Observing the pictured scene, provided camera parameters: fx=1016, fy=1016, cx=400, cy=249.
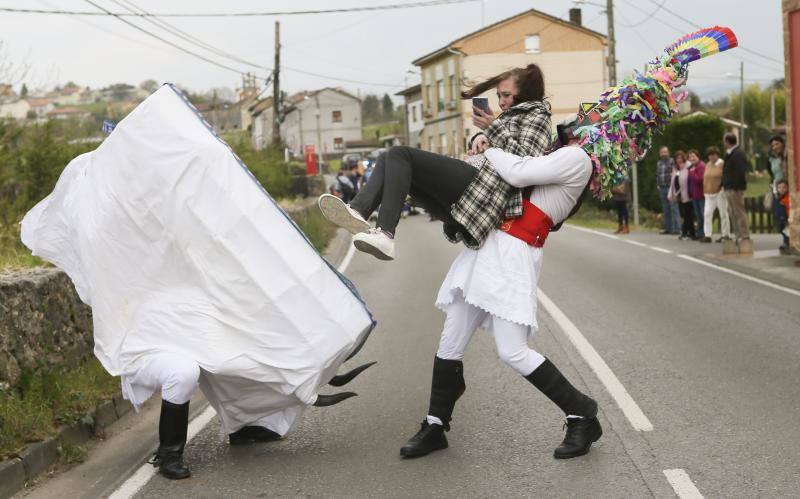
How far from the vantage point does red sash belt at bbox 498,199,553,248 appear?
5738 millimetres

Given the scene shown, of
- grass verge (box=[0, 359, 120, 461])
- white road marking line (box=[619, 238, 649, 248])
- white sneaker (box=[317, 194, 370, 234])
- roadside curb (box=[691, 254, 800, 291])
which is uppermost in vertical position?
white sneaker (box=[317, 194, 370, 234])

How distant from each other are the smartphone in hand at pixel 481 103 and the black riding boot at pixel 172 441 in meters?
2.35

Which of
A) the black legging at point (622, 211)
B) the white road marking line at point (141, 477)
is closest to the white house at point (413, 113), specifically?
the black legging at point (622, 211)

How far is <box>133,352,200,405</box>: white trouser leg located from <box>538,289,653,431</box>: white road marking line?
9.33 feet

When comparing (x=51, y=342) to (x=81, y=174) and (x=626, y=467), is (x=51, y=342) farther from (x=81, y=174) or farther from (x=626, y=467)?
(x=626, y=467)

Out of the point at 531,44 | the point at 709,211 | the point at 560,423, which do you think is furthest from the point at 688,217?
the point at 531,44

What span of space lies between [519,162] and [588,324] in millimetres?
5917

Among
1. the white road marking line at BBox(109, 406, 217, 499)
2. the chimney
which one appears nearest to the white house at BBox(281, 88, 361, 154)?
the chimney

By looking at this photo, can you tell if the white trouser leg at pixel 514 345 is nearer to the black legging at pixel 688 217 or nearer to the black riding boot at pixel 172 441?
the black riding boot at pixel 172 441

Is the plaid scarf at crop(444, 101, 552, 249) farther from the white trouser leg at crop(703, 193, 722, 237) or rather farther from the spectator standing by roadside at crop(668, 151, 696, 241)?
the spectator standing by roadside at crop(668, 151, 696, 241)

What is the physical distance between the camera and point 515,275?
5.67 m

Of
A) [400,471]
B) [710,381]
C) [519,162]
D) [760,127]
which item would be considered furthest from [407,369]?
[760,127]

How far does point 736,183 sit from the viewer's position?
1894 centimetres

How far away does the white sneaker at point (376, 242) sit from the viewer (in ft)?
16.8
